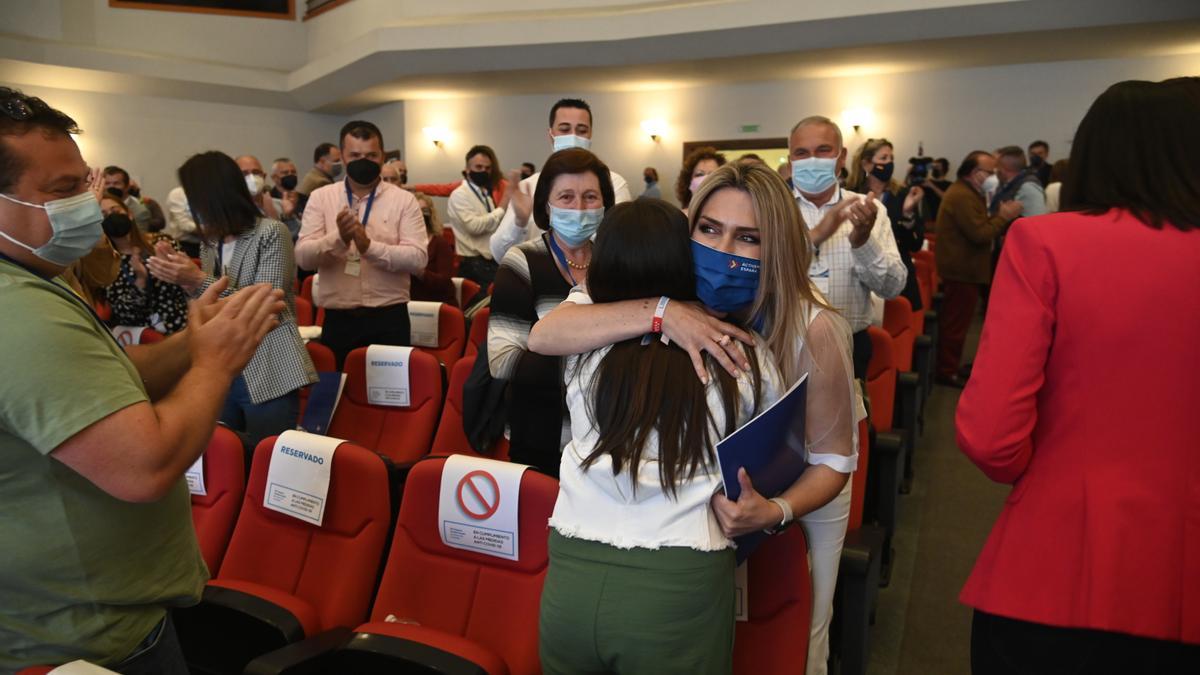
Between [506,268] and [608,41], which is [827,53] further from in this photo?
[506,268]

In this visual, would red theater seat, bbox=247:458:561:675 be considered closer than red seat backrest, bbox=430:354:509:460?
Yes

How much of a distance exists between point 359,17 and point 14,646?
38.8 ft

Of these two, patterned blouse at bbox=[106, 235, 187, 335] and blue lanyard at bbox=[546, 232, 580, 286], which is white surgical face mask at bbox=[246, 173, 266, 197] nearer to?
patterned blouse at bbox=[106, 235, 187, 335]

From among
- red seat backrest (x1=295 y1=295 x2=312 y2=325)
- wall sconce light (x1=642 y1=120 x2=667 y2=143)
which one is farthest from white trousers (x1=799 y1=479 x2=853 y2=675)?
wall sconce light (x1=642 y1=120 x2=667 y2=143)

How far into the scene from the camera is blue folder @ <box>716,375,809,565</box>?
3.72 ft

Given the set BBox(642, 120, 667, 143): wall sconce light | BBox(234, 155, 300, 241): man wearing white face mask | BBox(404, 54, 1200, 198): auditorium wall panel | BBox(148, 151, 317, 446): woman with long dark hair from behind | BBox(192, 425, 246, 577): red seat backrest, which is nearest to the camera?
BBox(192, 425, 246, 577): red seat backrest

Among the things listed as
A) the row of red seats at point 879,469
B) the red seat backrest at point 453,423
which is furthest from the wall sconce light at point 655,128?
the red seat backrest at point 453,423

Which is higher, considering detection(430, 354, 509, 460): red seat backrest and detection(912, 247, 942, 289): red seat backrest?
detection(912, 247, 942, 289): red seat backrest

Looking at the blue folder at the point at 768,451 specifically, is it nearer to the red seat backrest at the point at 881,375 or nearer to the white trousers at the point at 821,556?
the white trousers at the point at 821,556

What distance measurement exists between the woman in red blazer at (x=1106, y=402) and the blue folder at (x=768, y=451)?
10.3 inches

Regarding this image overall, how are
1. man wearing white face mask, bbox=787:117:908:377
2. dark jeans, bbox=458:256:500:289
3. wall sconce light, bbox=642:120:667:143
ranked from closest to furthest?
man wearing white face mask, bbox=787:117:908:377 → dark jeans, bbox=458:256:500:289 → wall sconce light, bbox=642:120:667:143

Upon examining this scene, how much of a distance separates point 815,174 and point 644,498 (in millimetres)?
1975

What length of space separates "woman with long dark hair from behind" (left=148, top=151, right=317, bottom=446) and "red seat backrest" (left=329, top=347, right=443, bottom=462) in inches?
19.7

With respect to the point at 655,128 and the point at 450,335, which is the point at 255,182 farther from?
the point at 655,128
